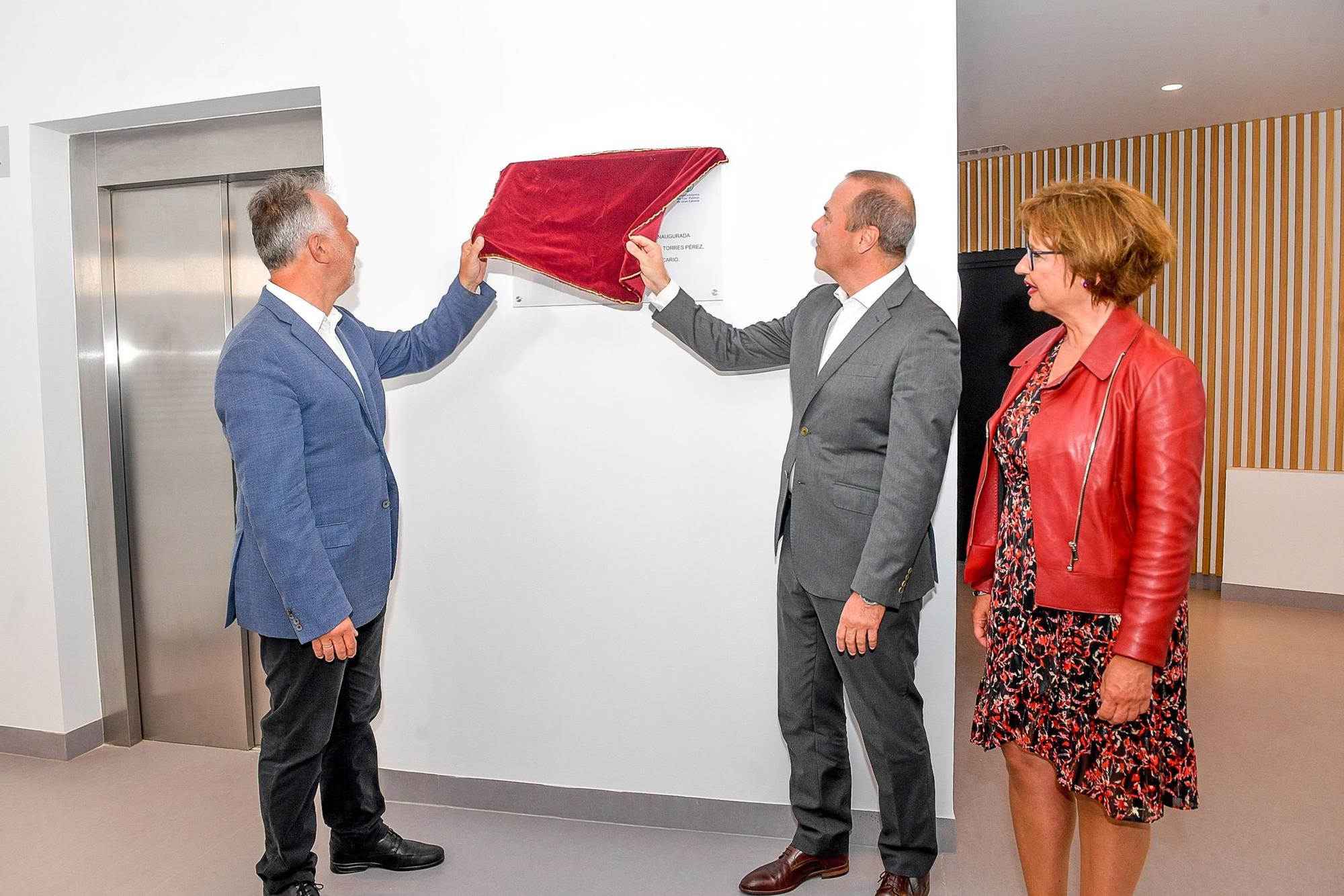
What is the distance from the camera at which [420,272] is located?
9.33ft

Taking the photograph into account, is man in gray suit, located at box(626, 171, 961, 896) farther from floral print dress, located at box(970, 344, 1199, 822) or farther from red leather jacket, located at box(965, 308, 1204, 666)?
red leather jacket, located at box(965, 308, 1204, 666)

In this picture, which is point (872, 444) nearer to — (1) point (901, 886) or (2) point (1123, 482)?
(2) point (1123, 482)

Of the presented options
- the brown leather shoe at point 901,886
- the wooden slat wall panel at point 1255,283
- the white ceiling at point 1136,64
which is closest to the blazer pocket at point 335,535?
the brown leather shoe at point 901,886

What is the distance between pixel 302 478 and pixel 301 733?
644 mm

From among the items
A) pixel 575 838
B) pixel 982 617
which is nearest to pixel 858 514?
pixel 982 617

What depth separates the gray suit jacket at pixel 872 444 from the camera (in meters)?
2.06

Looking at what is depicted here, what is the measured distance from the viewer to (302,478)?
81.0 inches

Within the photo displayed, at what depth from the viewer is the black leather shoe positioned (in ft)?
8.30

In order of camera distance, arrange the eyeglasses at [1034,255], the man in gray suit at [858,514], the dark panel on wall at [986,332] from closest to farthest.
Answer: the eyeglasses at [1034,255] → the man in gray suit at [858,514] → the dark panel on wall at [986,332]

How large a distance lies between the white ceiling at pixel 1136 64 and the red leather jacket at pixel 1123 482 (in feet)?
9.21

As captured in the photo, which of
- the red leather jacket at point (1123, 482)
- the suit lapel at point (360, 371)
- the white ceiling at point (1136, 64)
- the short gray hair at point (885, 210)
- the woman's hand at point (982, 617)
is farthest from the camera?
the white ceiling at point (1136, 64)

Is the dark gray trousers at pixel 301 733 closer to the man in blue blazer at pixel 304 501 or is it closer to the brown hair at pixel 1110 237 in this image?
the man in blue blazer at pixel 304 501

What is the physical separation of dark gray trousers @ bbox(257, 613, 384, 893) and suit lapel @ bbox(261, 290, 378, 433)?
2.11 ft

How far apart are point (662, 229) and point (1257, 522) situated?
191 inches
